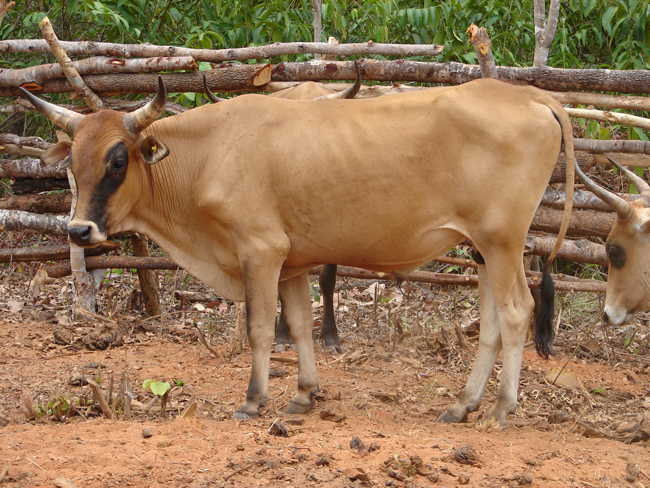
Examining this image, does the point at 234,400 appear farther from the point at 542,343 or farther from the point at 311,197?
the point at 542,343

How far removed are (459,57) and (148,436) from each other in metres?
5.94

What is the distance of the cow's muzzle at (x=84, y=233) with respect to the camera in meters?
4.09

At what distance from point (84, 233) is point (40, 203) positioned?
3347mm

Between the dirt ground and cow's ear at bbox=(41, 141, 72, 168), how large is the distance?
4.83 ft

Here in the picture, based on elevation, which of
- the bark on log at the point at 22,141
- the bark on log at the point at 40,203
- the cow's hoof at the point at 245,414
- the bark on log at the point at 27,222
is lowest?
the cow's hoof at the point at 245,414

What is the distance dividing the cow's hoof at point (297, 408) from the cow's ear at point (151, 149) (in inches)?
68.4

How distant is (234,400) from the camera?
4.73 meters

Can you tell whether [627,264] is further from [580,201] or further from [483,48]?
[483,48]

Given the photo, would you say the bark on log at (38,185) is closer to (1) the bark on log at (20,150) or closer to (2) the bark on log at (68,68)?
(1) the bark on log at (20,150)

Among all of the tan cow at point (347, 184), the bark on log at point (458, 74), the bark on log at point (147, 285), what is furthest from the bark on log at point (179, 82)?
the tan cow at point (347, 184)

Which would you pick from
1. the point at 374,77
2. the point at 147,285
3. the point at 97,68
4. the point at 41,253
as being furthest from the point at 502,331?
the point at 41,253

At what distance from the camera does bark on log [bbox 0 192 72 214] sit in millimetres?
7023

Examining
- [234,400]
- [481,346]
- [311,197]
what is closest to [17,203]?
[234,400]

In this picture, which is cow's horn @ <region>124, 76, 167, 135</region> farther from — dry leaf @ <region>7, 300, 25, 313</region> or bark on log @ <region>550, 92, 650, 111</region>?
dry leaf @ <region>7, 300, 25, 313</region>
